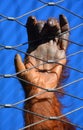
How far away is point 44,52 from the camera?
3.22 feet

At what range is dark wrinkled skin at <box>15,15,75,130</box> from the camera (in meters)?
0.96

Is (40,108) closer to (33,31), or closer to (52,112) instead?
(52,112)

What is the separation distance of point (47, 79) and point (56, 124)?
101 mm

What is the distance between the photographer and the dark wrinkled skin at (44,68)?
957 mm

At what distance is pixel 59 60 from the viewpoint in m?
0.97

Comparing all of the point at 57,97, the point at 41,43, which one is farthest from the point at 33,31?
the point at 57,97

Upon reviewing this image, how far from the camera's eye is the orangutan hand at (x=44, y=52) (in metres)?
0.96

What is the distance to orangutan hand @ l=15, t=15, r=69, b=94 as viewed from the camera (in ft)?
3.14

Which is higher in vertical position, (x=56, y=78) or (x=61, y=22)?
(x=61, y=22)

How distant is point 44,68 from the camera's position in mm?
995

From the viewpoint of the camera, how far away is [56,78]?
974 mm

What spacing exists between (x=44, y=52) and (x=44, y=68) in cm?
4

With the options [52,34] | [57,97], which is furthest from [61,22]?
[57,97]

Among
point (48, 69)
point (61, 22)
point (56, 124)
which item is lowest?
point (56, 124)
